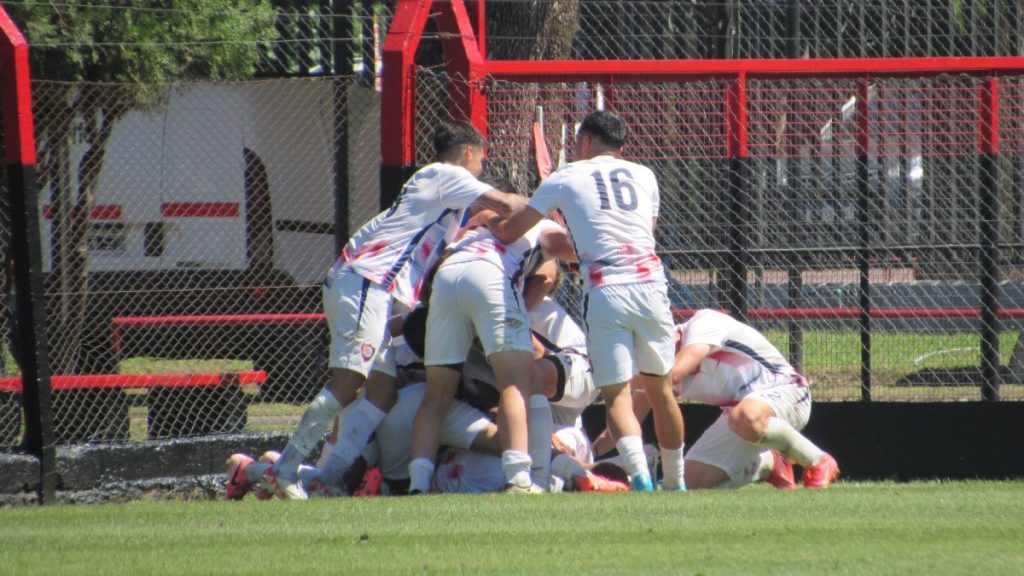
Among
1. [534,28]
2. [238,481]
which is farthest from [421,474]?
[534,28]

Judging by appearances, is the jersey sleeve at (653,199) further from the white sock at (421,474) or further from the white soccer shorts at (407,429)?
the white sock at (421,474)

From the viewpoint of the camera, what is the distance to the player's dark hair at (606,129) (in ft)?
24.0

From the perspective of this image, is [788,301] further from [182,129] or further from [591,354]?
[182,129]

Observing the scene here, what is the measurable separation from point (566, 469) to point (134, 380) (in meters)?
3.11

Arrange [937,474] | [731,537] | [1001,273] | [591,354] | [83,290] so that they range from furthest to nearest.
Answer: [83,290] → [1001,273] → [937,474] → [591,354] → [731,537]

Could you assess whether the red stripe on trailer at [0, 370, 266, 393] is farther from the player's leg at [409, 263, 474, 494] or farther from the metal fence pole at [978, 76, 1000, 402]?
the metal fence pole at [978, 76, 1000, 402]

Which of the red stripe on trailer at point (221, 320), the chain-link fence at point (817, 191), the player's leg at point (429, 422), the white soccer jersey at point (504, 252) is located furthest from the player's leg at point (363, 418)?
the red stripe on trailer at point (221, 320)

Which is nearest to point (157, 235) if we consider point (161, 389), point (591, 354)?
point (161, 389)

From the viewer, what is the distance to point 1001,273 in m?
9.30

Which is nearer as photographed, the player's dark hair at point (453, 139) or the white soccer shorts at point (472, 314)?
the white soccer shorts at point (472, 314)

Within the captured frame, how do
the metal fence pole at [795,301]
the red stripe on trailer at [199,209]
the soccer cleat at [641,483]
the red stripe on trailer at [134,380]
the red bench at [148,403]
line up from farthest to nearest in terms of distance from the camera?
the red stripe on trailer at [199,209] < the metal fence pole at [795,301] < the red bench at [148,403] < the red stripe on trailer at [134,380] < the soccer cleat at [641,483]

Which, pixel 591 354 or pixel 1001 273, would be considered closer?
pixel 591 354

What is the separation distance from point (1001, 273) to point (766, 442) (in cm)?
289

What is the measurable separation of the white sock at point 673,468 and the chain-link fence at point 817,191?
1.91 m
